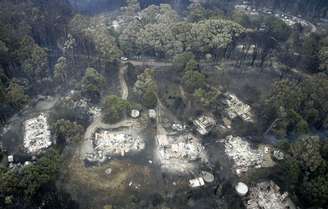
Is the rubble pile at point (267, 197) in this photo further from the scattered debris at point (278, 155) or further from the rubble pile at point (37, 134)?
the rubble pile at point (37, 134)

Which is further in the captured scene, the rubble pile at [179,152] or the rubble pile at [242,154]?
the rubble pile at [242,154]

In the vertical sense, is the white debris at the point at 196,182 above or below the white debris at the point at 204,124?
below

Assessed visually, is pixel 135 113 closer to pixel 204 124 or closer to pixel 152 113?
pixel 152 113

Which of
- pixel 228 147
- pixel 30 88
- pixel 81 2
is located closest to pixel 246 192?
pixel 228 147

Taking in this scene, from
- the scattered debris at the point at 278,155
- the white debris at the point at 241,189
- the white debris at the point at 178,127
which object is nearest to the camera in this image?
the white debris at the point at 241,189

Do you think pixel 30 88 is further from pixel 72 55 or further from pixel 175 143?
pixel 175 143

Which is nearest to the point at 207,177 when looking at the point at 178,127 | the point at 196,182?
the point at 196,182

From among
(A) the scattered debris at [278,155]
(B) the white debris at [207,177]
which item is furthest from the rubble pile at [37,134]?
(A) the scattered debris at [278,155]
